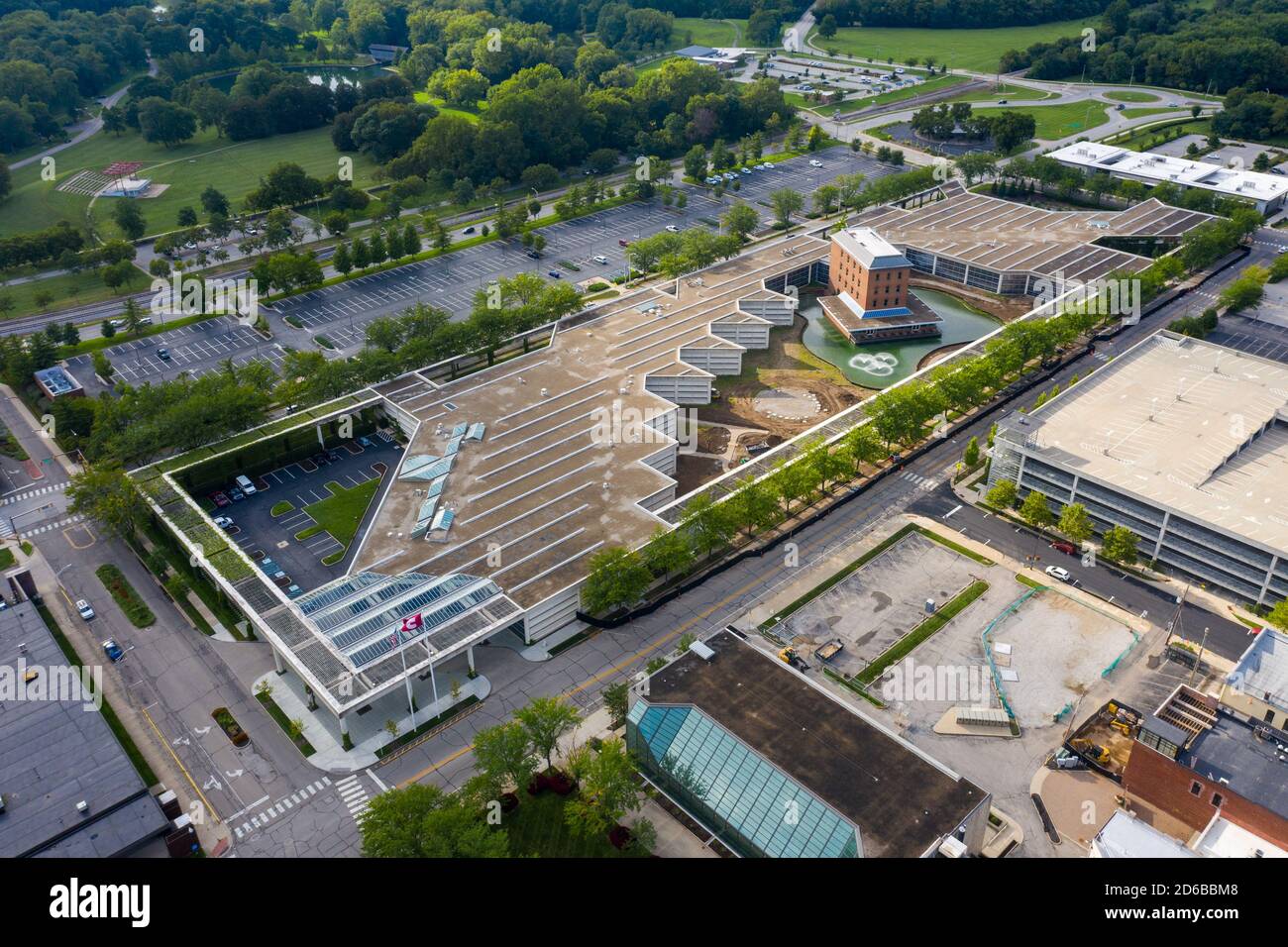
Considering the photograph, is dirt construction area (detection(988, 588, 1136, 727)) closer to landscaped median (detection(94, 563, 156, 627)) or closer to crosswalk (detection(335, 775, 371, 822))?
crosswalk (detection(335, 775, 371, 822))

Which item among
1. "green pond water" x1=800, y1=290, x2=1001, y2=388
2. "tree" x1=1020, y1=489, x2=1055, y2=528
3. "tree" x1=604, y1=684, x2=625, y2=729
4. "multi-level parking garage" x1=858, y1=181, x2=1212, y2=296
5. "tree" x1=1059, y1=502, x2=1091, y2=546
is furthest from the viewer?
"multi-level parking garage" x1=858, y1=181, x2=1212, y2=296

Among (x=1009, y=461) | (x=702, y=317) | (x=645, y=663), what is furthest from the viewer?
(x=702, y=317)

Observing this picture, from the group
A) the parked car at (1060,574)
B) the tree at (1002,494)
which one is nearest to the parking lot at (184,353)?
the tree at (1002,494)

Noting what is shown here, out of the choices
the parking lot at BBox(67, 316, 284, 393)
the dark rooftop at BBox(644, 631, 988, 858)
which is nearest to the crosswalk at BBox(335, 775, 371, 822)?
the dark rooftop at BBox(644, 631, 988, 858)

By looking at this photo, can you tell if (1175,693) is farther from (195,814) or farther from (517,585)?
(195,814)
